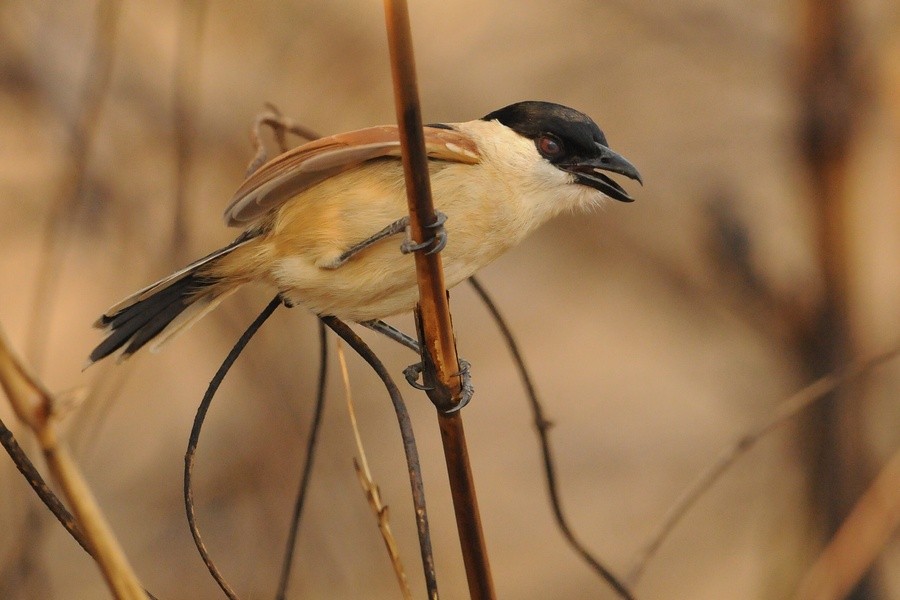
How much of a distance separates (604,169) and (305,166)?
2.63 ft

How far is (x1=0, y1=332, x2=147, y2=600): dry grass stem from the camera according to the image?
915 mm

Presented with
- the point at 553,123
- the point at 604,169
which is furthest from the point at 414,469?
the point at 553,123

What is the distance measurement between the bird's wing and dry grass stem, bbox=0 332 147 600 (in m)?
1.06

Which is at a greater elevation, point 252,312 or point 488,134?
point 488,134

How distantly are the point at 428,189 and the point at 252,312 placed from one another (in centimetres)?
212

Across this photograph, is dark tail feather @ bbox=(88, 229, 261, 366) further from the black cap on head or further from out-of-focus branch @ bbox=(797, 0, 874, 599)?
out-of-focus branch @ bbox=(797, 0, 874, 599)

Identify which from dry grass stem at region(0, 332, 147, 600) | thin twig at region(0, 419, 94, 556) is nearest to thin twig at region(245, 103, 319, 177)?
thin twig at region(0, 419, 94, 556)

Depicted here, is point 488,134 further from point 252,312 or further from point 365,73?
point 365,73

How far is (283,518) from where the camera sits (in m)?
3.44

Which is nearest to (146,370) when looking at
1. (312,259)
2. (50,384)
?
(50,384)

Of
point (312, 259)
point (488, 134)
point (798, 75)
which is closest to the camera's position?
point (312, 259)

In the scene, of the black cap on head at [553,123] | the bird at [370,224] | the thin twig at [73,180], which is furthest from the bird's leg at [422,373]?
the thin twig at [73,180]

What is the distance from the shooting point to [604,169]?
238 cm

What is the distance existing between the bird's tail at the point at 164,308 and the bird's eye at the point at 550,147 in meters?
0.77
